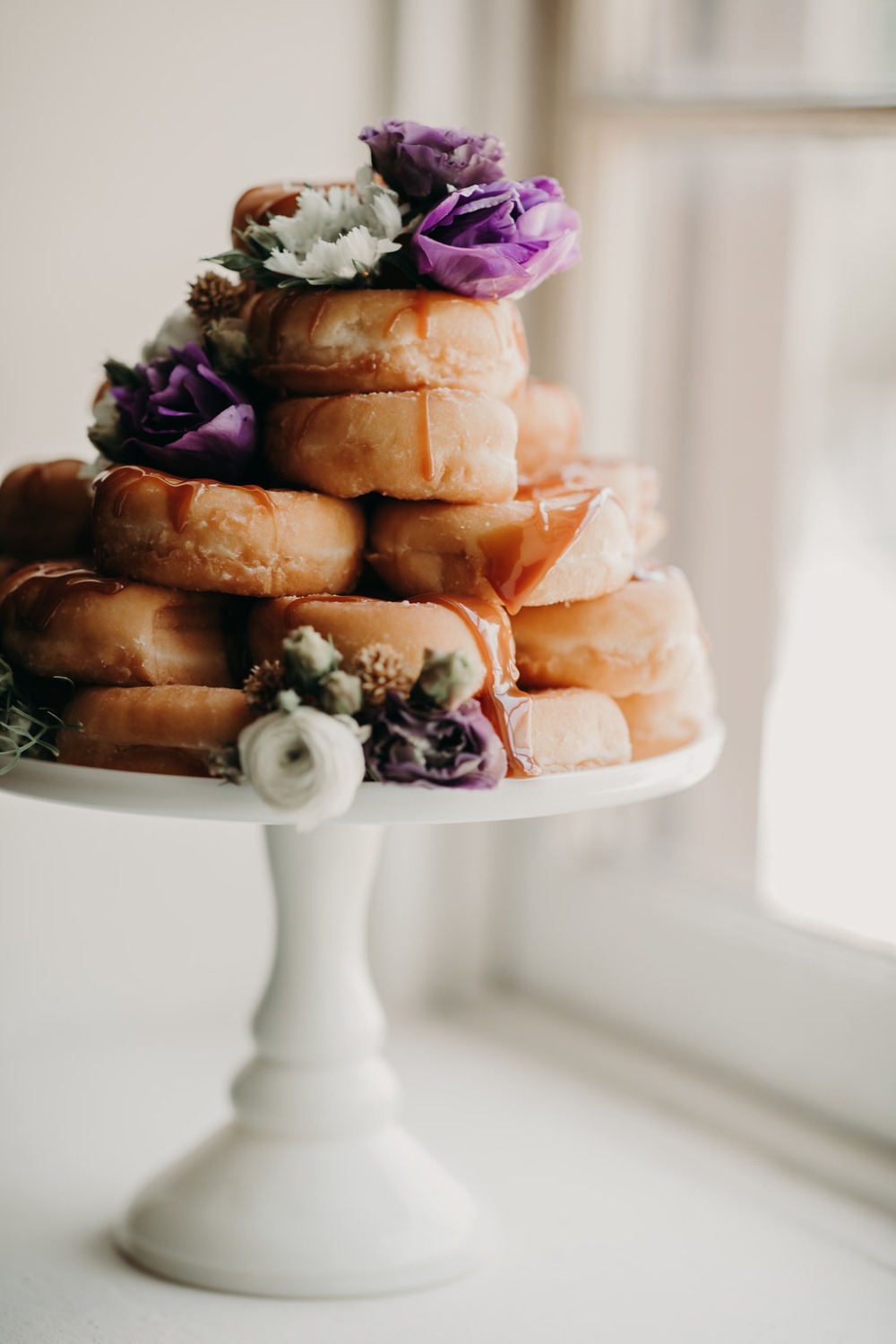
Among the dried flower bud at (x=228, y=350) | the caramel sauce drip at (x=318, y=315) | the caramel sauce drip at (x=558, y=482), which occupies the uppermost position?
the caramel sauce drip at (x=318, y=315)

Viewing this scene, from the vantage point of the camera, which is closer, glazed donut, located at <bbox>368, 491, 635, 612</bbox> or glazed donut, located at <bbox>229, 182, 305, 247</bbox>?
glazed donut, located at <bbox>368, 491, 635, 612</bbox>

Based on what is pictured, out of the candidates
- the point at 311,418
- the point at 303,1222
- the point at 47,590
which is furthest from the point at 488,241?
the point at 303,1222

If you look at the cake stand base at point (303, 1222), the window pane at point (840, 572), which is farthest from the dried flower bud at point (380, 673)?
the window pane at point (840, 572)

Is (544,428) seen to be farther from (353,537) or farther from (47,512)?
(47,512)

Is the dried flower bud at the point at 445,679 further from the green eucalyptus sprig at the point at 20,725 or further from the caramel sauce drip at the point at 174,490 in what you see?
the green eucalyptus sprig at the point at 20,725

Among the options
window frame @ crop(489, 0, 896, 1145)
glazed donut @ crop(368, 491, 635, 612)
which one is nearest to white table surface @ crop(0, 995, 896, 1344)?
window frame @ crop(489, 0, 896, 1145)

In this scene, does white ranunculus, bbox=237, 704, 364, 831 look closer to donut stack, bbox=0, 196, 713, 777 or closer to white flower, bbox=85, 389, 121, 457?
donut stack, bbox=0, 196, 713, 777

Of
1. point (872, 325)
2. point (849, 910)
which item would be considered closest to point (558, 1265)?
point (849, 910)
